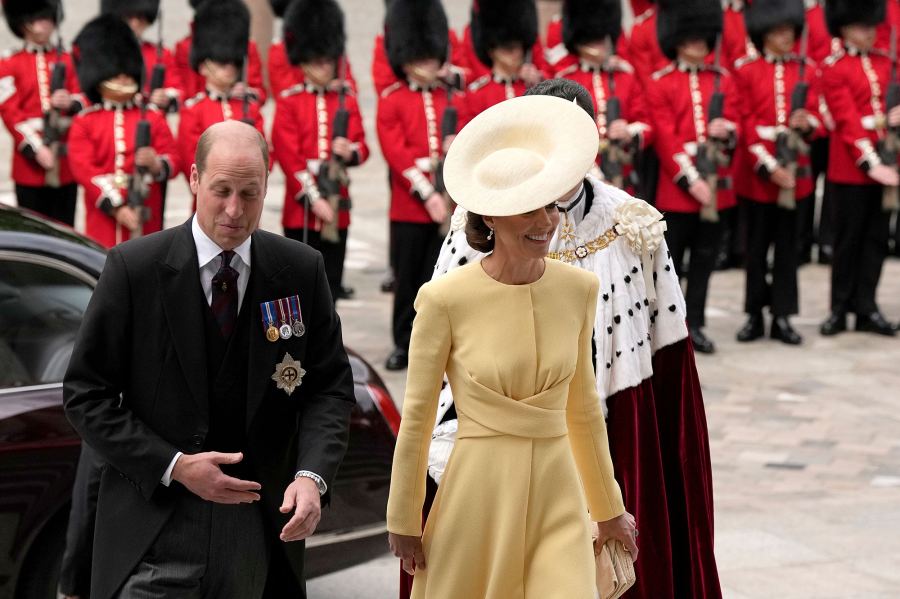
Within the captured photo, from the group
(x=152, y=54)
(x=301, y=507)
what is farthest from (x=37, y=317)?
(x=152, y=54)

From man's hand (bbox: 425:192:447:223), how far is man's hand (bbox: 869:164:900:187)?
2.70 metres

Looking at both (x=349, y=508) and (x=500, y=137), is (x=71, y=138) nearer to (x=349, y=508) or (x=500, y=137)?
(x=349, y=508)

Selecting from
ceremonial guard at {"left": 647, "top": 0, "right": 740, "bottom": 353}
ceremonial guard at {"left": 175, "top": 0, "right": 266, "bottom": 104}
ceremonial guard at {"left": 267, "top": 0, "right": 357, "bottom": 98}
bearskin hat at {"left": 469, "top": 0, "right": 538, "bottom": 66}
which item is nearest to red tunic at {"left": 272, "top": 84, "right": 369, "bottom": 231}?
ceremonial guard at {"left": 175, "top": 0, "right": 266, "bottom": 104}

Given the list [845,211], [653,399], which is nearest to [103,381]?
[653,399]

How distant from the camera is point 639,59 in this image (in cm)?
1197

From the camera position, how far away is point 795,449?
813 cm

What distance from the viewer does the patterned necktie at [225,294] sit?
364 cm

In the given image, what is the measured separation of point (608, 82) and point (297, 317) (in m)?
7.12

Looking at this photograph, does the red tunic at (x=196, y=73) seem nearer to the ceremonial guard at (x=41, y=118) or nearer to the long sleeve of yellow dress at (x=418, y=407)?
the ceremonial guard at (x=41, y=118)

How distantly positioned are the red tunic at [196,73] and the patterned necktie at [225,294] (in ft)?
22.9

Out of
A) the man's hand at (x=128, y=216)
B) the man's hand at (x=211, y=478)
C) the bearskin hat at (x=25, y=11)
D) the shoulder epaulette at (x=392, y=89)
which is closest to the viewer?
the man's hand at (x=211, y=478)

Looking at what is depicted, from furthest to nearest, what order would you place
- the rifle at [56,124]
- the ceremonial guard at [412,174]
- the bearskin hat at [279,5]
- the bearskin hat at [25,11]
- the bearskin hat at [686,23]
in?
the bearskin hat at [279,5]
the bearskin hat at [25,11]
the bearskin hat at [686,23]
the rifle at [56,124]
the ceremonial guard at [412,174]

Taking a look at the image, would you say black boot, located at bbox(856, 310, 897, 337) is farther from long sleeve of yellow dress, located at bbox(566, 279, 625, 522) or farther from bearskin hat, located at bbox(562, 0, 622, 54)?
long sleeve of yellow dress, located at bbox(566, 279, 625, 522)

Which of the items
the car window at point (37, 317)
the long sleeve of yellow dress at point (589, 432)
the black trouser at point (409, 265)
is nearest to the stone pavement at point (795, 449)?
the black trouser at point (409, 265)
